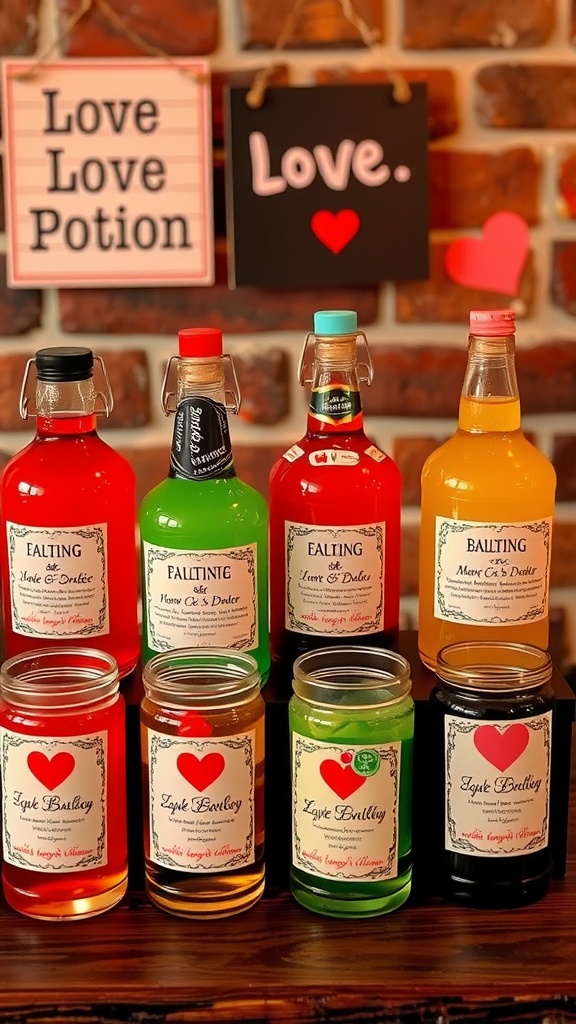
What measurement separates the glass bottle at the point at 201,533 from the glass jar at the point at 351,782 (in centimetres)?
7

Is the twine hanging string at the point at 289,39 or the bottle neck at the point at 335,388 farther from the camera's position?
the twine hanging string at the point at 289,39

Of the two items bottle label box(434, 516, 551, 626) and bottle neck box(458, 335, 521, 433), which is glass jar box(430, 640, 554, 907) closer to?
bottle label box(434, 516, 551, 626)

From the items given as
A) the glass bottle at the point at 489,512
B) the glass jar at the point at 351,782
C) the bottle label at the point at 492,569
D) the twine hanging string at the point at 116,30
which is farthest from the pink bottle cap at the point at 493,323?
the twine hanging string at the point at 116,30

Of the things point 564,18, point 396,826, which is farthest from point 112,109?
point 396,826

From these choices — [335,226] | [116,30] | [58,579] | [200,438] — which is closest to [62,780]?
[58,579]

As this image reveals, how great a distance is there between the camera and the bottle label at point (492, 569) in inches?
33.5

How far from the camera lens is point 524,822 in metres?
0.82

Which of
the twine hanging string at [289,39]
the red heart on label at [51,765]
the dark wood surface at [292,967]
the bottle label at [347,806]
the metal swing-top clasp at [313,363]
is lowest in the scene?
the dark wood surface at [292,967]

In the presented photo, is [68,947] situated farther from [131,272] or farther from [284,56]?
[284,56]

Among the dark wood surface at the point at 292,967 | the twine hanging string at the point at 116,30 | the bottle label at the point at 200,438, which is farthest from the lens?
the twine hanging string at the point at 116,30

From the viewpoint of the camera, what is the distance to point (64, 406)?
86 cm

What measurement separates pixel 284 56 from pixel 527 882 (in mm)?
869

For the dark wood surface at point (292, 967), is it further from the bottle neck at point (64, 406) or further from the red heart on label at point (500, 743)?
the bottle neck at point (64, 406)

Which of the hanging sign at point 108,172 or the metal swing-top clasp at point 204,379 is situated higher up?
the hanging sign at point 108,172
